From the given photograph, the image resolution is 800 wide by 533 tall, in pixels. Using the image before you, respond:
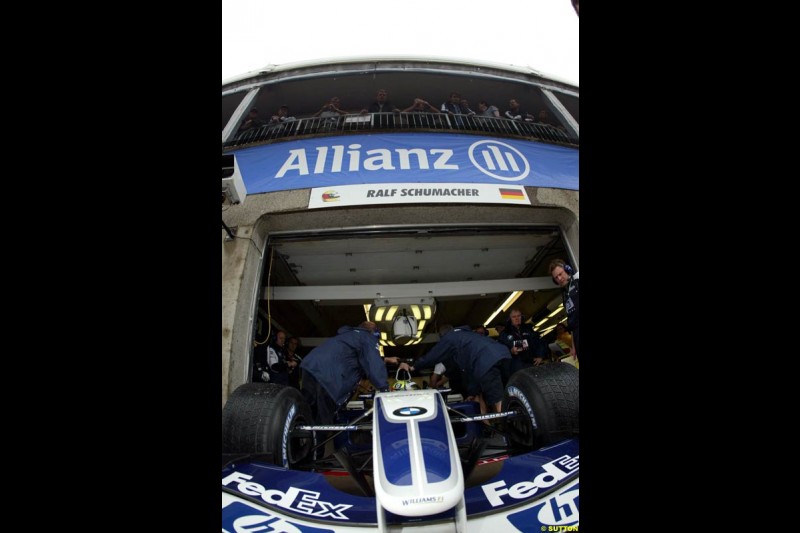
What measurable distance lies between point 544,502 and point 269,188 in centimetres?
480

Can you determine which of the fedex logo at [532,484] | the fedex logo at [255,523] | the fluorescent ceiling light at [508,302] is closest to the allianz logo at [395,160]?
the fluorescent ceiling light at [508,302]

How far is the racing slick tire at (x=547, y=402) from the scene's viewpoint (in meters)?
2.81

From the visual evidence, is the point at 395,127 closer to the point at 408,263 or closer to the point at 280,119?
the point at 408,263

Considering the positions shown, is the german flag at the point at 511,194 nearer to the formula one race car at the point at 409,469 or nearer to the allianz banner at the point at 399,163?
the allianz banner at the point at 399,163

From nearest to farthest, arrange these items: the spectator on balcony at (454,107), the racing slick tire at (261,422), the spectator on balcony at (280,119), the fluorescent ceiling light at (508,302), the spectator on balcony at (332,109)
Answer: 1. the racing slick tire at (261,422)
2. the spectator on balcony at (280,119)
3. the spectator on balcony at (454,107)
4. the spectator on balcony at (332,109)
5. the fluorescent ceiling light at (508,302)

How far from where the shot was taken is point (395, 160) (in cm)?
540

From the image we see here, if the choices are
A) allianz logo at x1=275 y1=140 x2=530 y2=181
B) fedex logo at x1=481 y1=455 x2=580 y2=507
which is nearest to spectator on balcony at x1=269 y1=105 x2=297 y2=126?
allianz logo at x1=275 y1=140 x2=530 y2=181

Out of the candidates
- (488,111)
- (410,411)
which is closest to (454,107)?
(488,111)

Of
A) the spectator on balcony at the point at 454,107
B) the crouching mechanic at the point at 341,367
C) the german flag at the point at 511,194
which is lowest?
the crouching mechanic at the point at 341,367

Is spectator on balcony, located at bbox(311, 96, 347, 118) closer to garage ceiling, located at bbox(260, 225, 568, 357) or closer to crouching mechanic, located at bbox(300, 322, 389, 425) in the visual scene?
garage ceiling, located at bbox(260, 225, 568, 357)

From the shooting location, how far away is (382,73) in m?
7.88

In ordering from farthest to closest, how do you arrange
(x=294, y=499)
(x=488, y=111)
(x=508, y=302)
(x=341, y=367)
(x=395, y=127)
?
(x=508, y=302) < (x=488, y=111) < (x=395, y=127) < (x=341, y=367) < (x=294, y=499)

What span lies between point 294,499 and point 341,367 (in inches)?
71.3

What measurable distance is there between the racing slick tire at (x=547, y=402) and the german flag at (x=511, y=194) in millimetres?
2684
